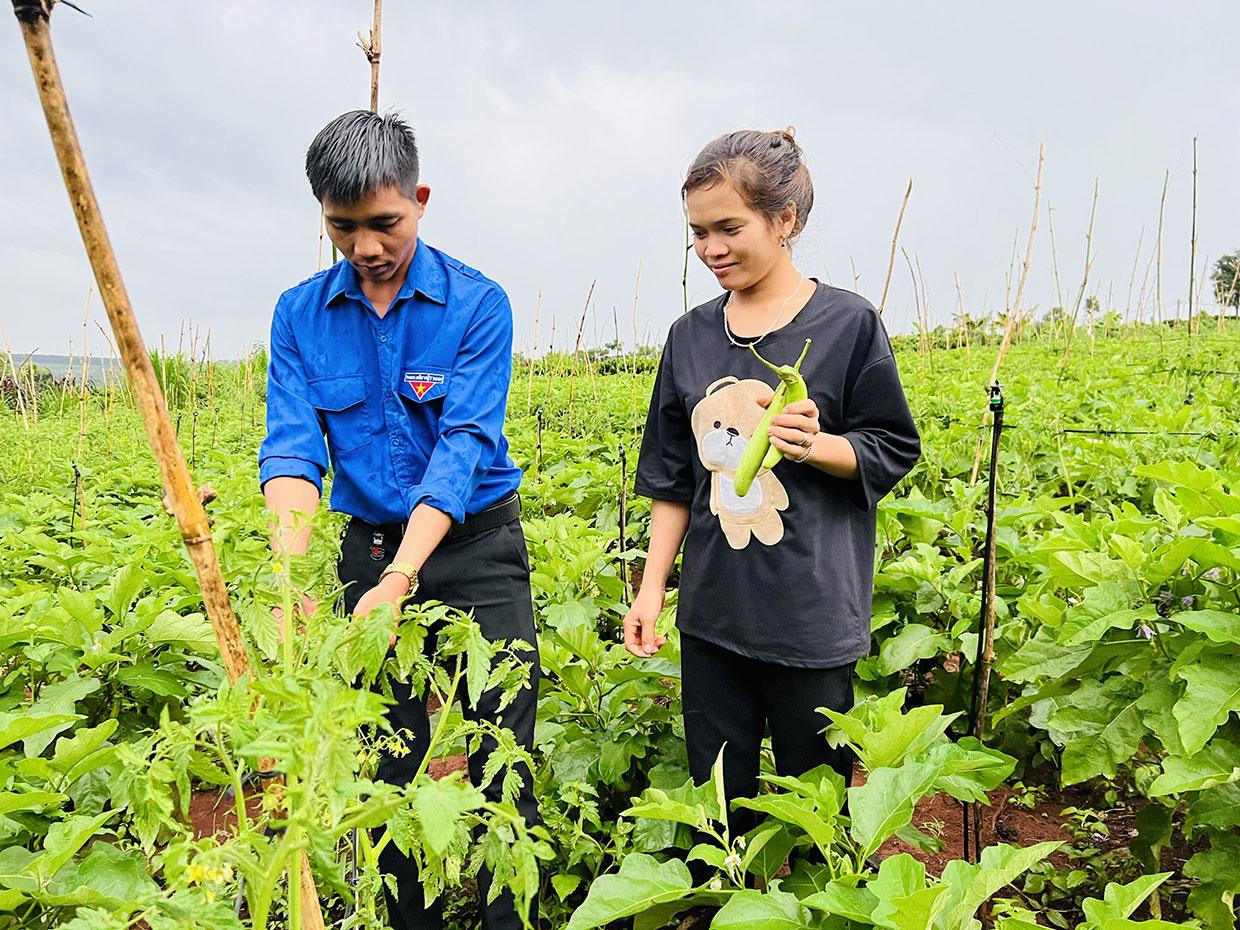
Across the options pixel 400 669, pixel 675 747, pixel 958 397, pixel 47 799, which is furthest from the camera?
pixel 958 397

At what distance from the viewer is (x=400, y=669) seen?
122 cm

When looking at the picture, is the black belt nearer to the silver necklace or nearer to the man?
the man

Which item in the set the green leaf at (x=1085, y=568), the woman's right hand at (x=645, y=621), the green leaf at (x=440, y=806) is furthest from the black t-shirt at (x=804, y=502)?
the green leaf at (x=440, y=806)

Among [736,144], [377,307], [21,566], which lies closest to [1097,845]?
[736,144]

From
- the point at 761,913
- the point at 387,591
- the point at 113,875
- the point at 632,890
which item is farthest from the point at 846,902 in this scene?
the point at 113,875

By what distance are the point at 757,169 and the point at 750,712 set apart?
122 centimetres

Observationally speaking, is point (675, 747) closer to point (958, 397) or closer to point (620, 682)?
point (620, 682)

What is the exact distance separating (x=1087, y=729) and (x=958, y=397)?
18.1ft

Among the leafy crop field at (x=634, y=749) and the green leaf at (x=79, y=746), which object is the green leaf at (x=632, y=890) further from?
the green leaf at (x=79, y=746)

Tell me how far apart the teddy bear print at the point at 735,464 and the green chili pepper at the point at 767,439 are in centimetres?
11

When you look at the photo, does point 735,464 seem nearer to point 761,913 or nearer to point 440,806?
Result: point 761,913

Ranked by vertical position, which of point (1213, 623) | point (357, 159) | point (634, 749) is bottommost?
point (634, 749)

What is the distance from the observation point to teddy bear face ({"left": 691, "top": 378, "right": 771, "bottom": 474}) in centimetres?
202

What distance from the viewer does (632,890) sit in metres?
1.59
